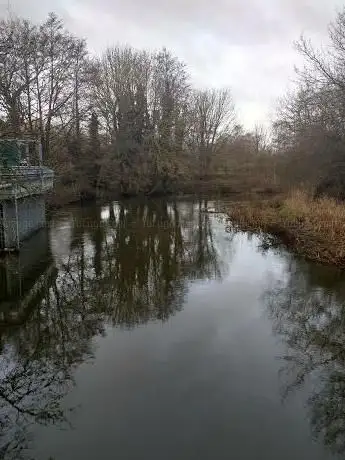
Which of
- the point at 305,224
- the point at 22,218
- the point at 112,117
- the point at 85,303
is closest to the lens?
the point at 85,303

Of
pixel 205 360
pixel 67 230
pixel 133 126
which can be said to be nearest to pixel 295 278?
pixel 205 360

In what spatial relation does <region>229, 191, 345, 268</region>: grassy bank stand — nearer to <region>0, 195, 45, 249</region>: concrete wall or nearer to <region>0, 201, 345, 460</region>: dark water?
<region>0, 201, 345, 460</region>: dark water

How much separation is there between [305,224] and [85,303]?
10.1 meters

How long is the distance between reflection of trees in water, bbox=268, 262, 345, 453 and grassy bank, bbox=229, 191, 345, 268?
43.7 inches

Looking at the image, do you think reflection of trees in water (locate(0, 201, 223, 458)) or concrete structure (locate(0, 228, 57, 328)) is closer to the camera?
reflection of trees in water (locate(0, 201, 223, 458))

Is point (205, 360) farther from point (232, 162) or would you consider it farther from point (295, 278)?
point (232, 162)

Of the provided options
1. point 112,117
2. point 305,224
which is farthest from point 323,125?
point 112,117

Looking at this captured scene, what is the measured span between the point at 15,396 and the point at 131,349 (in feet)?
6.87

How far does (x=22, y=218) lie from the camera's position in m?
16.1

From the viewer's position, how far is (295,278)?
38.5ft

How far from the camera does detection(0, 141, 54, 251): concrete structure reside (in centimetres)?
1322

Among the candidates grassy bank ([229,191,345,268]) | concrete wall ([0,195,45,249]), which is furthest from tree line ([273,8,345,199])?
concrete wall ([0,195,45,249])

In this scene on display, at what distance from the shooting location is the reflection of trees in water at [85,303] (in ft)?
19.5

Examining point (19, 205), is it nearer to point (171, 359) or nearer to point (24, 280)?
point (24, 280)
